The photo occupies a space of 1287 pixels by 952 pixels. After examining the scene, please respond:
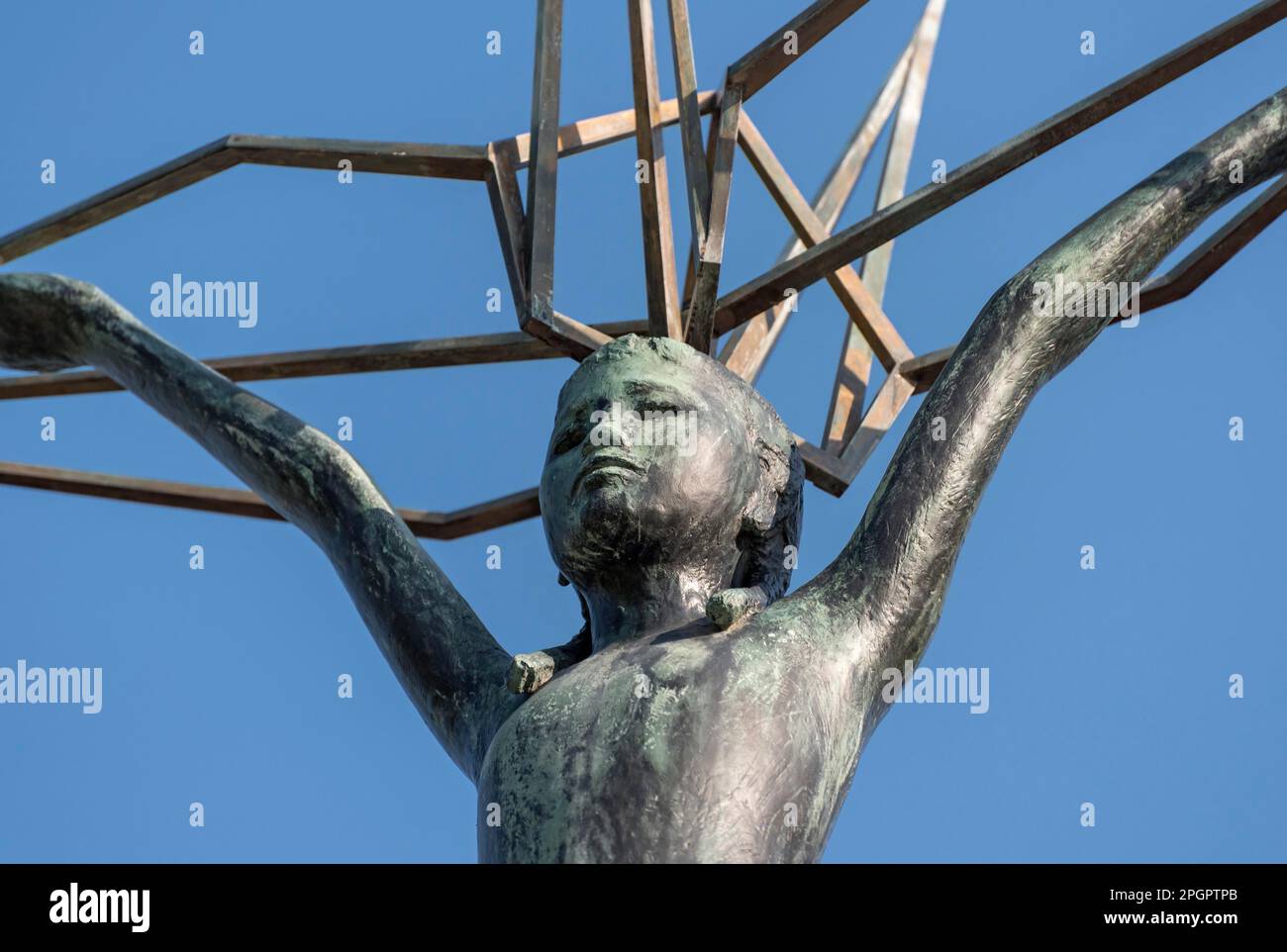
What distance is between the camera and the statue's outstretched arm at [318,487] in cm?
918

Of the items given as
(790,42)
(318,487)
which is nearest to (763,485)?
(318,487)

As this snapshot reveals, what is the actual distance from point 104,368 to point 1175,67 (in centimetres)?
498

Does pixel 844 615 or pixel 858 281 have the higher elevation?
pixel 858 281

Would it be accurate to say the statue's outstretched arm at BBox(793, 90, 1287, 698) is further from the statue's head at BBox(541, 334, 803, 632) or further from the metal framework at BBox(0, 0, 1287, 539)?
the metal framework at BBox(0, 0, 1287, 539)

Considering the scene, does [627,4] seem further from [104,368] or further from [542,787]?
[542,787]

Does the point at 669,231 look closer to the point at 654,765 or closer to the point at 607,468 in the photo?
the point at 607,468

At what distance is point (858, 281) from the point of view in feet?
39.4

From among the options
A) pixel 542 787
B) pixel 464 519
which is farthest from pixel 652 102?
pixel 542 787

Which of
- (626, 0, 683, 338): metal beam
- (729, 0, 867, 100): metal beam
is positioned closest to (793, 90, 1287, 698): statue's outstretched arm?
(626, 0, 683, 338): metal beam

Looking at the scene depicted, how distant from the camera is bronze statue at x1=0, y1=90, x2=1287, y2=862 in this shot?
26.4ft

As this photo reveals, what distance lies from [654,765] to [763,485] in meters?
1.56

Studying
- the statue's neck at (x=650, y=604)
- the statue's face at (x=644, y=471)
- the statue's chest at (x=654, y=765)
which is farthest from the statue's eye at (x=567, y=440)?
the statue's chest at (x=654, y=765)

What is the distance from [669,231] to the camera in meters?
10.4

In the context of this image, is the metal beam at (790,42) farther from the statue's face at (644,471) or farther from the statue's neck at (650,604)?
the statue's neck at (650,604)
